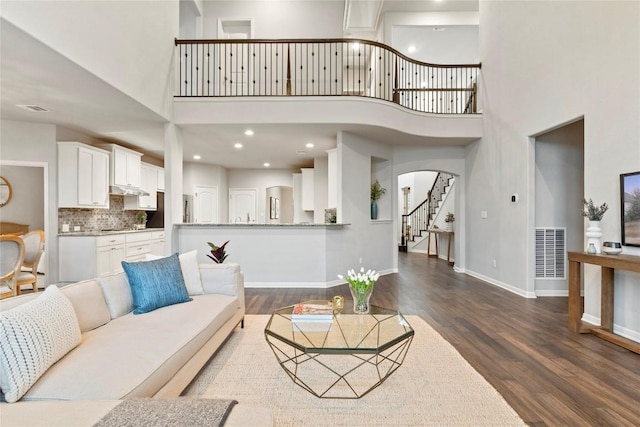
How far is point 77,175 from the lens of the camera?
208 inches

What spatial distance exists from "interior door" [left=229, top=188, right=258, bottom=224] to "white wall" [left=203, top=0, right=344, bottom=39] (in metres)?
4.16

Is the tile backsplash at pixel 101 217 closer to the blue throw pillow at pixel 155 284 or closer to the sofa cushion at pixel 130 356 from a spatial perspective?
the blue throw pillow at pixel 155 284

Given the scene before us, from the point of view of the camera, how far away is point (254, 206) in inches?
384

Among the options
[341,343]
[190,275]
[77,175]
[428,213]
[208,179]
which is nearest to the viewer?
[341,343]

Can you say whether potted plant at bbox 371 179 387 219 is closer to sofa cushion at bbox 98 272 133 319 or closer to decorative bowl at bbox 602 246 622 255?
decorative bowl at bbox 602 246 622 255

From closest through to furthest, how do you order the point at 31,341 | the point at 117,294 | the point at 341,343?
the point at 31,341
the point at 341,343
the point at 117,294

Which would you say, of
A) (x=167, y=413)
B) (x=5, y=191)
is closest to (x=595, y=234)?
(x=167, y=413)

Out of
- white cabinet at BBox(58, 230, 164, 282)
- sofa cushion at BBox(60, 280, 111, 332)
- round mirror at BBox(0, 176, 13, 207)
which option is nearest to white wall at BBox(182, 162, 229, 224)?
round mirror at BBox(0, 176, 13, 207)

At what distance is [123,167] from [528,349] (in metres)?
7.17

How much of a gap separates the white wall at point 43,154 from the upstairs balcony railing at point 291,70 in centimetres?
228

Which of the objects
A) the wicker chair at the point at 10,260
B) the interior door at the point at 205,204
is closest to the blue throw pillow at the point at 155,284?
the wicker chair at the point at 10,260

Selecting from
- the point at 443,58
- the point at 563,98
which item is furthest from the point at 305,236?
the point at 443,58

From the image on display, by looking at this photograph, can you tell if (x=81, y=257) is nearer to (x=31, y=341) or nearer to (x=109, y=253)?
(x=109, y=253)

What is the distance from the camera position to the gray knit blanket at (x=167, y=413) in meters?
1.15
